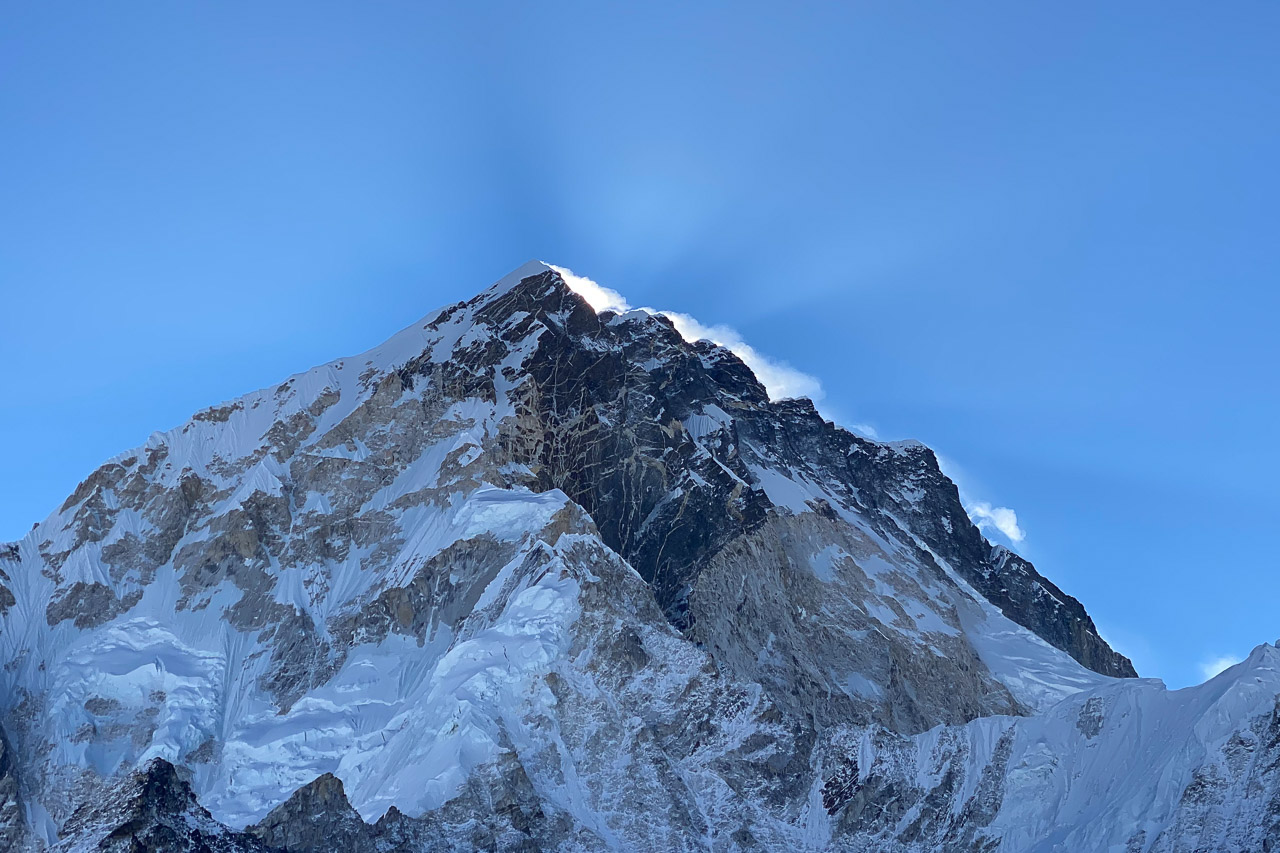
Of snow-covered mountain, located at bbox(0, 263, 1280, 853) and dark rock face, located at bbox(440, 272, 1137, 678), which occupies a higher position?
dark rock face, located at bbox(440, 272, 1137, 678)

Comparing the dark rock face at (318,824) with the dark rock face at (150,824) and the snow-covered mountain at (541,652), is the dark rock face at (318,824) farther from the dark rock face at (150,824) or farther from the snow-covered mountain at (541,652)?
the dark rock face at (150,824)

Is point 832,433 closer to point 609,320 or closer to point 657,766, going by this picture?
point 609,320

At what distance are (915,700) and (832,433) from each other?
7072 cm

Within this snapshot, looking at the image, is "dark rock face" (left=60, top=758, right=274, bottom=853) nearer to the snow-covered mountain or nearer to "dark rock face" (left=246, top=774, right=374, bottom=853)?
the snow-covered mountain

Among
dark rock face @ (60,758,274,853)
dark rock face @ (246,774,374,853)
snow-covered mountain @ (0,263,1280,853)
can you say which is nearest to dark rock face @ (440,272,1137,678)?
snow-covered mountain @ (0,263,1280,853)

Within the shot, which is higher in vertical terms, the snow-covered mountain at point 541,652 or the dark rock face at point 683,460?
the dark rock face at point 683,460

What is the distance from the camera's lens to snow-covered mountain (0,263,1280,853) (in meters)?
92.2

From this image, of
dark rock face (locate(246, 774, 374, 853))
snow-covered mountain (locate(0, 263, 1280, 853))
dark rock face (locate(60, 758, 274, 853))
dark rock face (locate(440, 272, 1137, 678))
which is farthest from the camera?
dark rock face (locate(440, 272, 1137, 678))

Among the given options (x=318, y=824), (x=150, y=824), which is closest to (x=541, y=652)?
(x=318, y=824)

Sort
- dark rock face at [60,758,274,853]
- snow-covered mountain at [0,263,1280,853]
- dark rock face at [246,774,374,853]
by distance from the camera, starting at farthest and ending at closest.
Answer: snow-covered mountain at [0,263,1280,853], dark rock face at [246,774,374,853], dark rock face at [60,758,274,853]

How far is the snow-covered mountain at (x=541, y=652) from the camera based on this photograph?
92.2m

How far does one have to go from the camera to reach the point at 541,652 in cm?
10088

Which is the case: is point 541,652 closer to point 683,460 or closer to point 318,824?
point 318,824

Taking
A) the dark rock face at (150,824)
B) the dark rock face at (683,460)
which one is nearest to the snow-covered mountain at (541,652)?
the dark rock face at (150,824)
